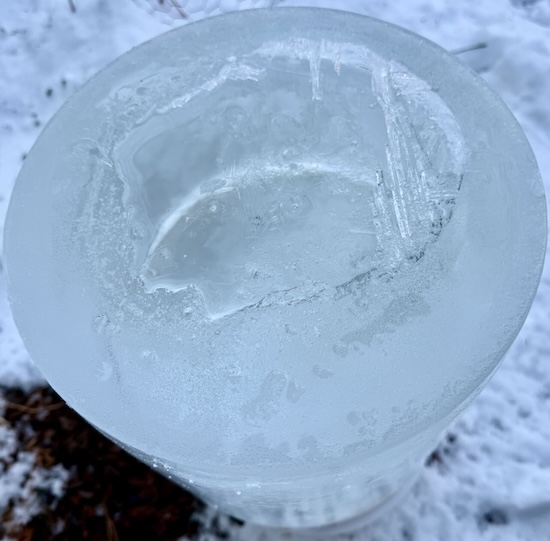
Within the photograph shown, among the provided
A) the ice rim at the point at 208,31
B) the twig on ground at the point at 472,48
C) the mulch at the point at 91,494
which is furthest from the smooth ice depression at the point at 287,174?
the twig on ground at the point at 472,48

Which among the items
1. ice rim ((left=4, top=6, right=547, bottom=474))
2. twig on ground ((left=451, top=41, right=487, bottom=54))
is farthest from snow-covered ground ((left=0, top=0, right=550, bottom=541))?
ice rim ((left=4, top=6, right=547, bottom=474))

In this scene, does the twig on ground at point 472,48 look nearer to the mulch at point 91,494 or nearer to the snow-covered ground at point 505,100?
the snow-covered ground at point 505,100

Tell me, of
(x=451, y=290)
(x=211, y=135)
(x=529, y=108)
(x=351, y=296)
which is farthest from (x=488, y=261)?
(x=529, y=108)

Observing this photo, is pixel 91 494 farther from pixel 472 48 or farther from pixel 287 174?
pixel 472 48

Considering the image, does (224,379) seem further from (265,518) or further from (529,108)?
(529,108)

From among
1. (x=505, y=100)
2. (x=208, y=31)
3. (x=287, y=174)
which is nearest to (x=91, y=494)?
(x=287, y=174)
